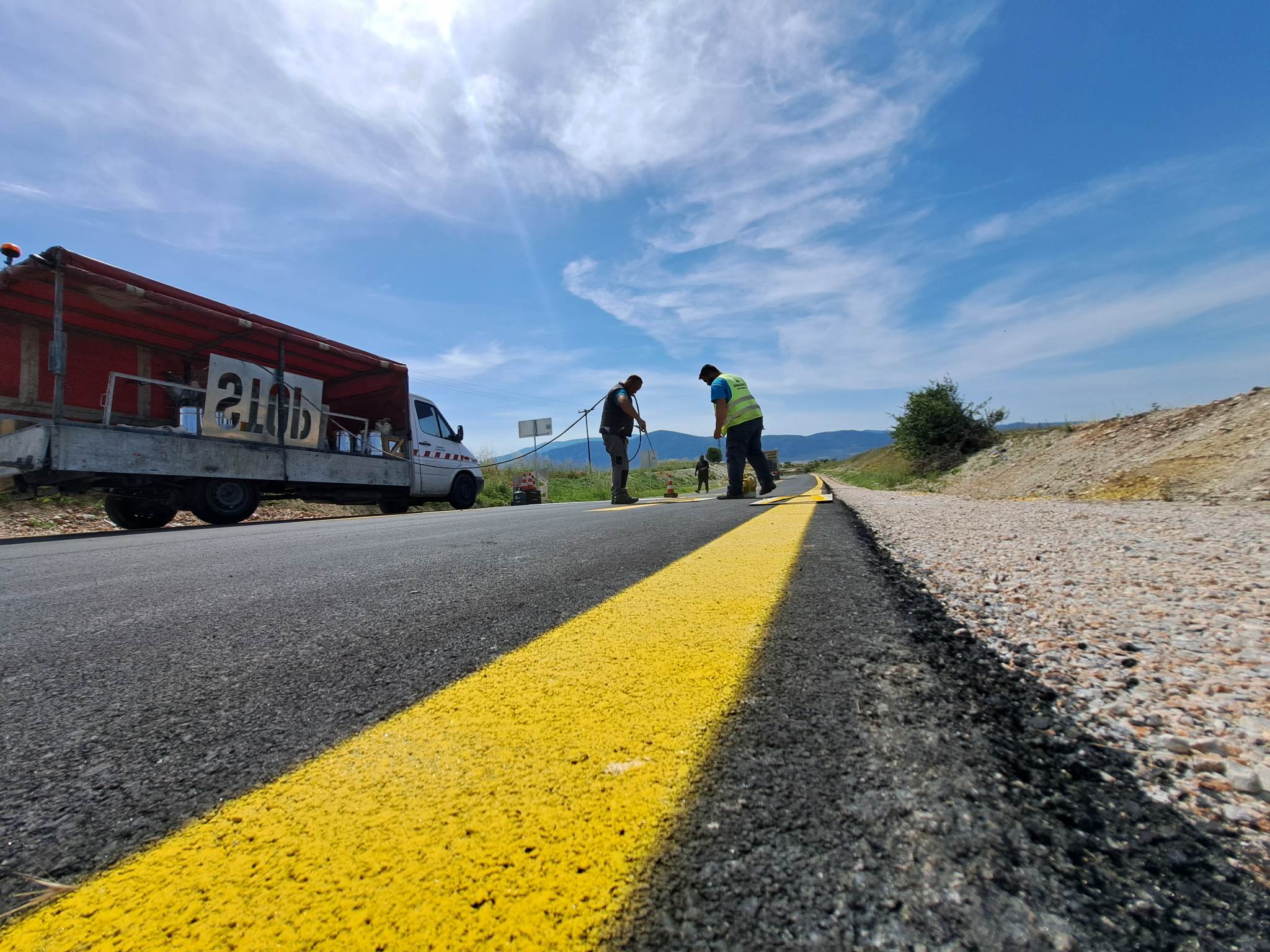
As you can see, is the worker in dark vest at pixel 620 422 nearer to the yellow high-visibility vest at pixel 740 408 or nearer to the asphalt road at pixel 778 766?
the yellow high-visibility vest at pixel 740 408

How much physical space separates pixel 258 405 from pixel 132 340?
288 cm

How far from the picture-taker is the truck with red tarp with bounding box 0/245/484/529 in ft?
21.0

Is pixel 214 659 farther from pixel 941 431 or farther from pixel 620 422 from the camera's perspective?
pixel 941 431

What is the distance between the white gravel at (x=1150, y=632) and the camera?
2.24ft

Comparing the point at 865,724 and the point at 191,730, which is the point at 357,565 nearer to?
the point at 191,730

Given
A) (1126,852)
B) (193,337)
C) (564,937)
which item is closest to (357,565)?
(564,937)

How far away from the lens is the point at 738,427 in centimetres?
748

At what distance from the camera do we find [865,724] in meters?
0.80

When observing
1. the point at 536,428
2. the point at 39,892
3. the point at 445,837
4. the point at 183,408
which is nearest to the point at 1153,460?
the point at 445,837

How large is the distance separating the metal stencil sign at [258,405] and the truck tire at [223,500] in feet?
2.32

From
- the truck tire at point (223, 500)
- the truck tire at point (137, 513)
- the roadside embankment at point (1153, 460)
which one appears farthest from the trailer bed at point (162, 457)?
the roadside embankment at point (1153, 460)

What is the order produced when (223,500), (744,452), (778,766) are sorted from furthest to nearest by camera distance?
(223,500)
(744,452)
(778,766)

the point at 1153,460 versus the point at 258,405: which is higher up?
the point at 258,405

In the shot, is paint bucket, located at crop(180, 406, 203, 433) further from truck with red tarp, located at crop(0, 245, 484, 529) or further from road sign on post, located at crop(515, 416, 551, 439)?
road sign on post, located at crop(515, 416, 551, 439)
